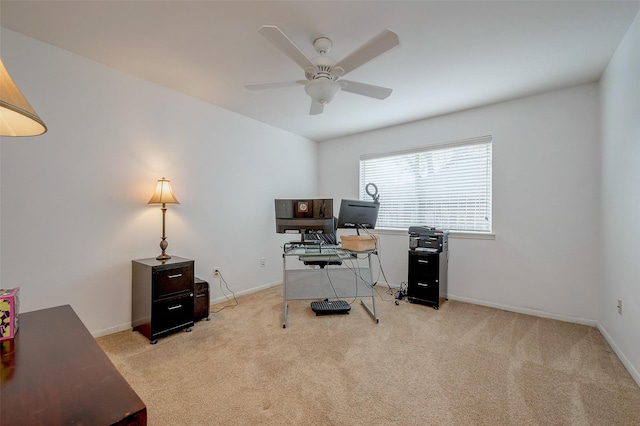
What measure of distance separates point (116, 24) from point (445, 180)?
376 cm

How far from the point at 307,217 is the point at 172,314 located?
1567 millimetres

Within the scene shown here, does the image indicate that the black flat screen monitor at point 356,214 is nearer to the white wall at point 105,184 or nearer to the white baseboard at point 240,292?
the white wall at point 105,184

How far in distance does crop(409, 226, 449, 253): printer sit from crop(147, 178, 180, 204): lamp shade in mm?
2793

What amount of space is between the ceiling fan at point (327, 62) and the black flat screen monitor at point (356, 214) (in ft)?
3.44

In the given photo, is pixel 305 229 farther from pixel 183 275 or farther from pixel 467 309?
pixel 467 309

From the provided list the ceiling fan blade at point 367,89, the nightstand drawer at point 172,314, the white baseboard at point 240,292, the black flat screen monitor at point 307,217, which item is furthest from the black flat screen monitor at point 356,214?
the white baseboard at point 240,292

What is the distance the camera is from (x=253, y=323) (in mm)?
2865

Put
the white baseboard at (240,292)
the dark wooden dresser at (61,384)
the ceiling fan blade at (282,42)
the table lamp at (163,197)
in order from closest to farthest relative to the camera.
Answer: the dark wooden dresser at (61,384) → the ceiling fan blade at (282,42) → the table lamp at (163,197) → the white baseboard at (240,292)

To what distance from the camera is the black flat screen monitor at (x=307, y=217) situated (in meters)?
2.93

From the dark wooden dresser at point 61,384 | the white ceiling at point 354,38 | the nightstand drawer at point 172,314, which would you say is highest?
the white ceiling at point 354,38

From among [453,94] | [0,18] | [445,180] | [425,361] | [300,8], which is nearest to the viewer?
[300,8]

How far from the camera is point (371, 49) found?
1.77 m

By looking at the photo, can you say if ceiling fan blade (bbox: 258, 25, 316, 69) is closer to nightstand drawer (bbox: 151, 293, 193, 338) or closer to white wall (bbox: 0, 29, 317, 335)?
white wall (bbox: 0, 29, 317, 335)

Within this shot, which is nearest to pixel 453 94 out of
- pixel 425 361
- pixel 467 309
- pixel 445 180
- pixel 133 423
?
pixel 445 180
